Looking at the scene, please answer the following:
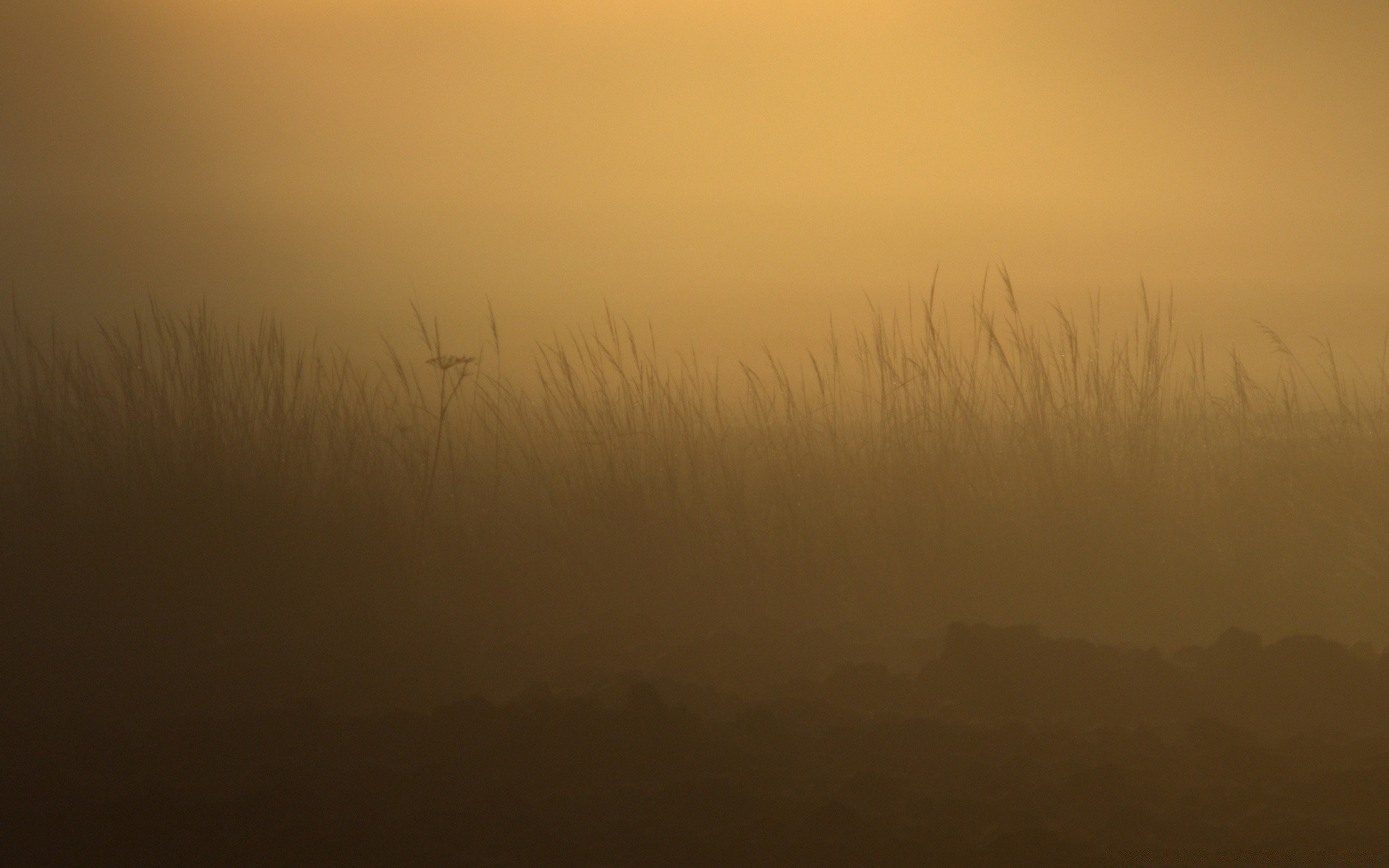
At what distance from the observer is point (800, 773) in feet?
4.75

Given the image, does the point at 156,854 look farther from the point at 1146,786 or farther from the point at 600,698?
A: the point at 1146,786

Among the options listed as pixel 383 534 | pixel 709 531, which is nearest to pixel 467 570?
pixel 383 534

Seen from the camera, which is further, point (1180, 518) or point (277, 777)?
→ point (1180, 518)

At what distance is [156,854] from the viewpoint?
50.8 inches

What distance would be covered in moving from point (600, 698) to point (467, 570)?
45.3 inches

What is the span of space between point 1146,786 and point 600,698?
0.79 m

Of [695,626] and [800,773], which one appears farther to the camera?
[695,626]

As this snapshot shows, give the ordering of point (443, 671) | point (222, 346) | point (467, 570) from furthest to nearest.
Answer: point (222, 346)
point (467, 570)
point (443, 671)

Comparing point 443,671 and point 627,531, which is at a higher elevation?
point 627,531

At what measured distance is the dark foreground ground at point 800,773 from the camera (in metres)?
1.26

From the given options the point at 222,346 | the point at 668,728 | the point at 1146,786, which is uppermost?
the point at 222,346

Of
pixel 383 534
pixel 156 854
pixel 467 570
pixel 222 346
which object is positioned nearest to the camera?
pixel 156 854

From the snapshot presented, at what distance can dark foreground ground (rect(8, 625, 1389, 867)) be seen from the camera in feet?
4.14

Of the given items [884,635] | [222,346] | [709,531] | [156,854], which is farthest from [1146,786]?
[222,346]
